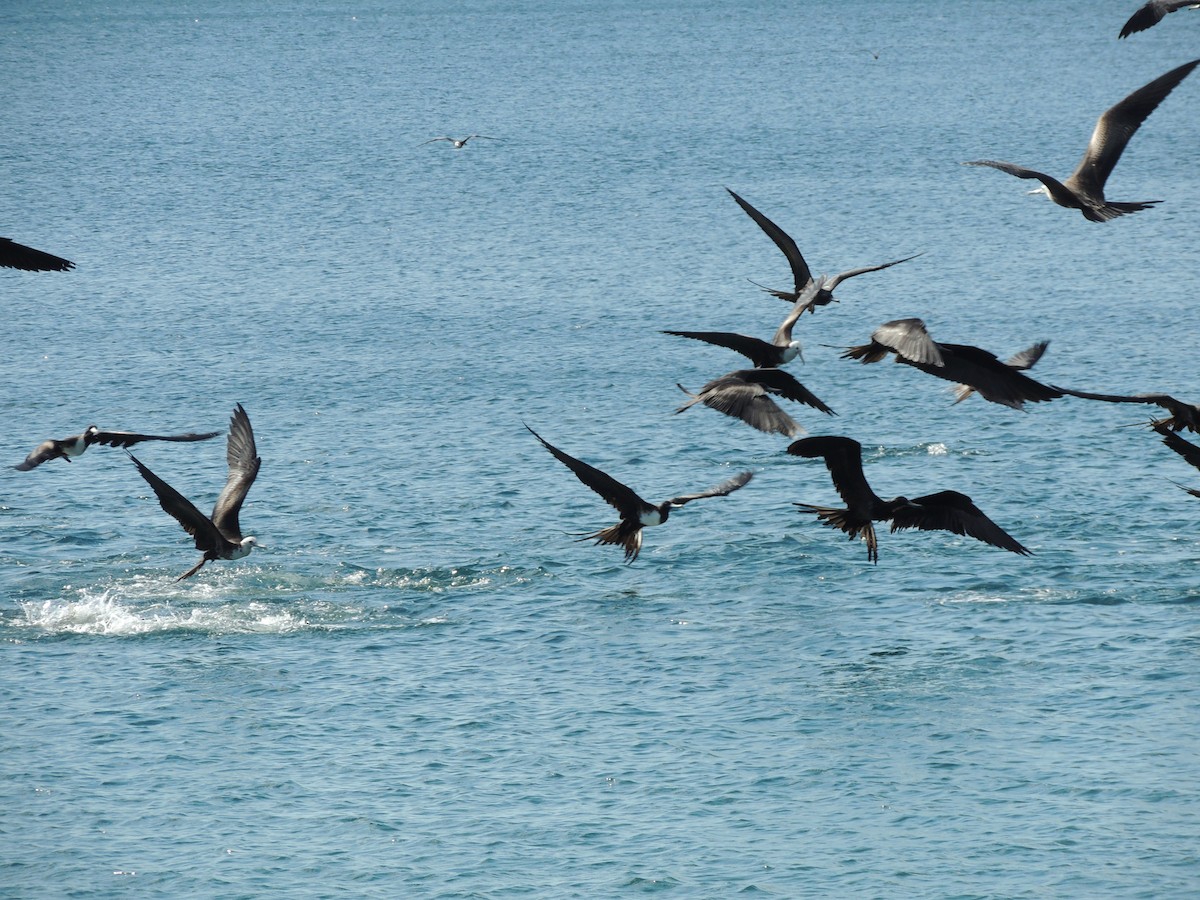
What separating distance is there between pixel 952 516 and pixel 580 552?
2127 cm

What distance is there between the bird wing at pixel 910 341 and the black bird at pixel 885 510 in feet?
12.7

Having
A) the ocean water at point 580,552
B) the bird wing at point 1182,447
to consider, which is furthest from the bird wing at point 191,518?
the bird wing at point 1182,447

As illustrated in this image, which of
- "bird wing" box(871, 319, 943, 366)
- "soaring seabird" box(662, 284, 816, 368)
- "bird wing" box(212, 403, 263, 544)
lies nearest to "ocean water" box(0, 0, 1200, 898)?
"bird wing" box(212, 403, 263, 544)

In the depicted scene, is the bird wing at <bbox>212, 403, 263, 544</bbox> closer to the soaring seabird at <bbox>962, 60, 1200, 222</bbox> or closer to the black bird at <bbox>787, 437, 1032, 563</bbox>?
the black bird at <bbox>787, 437, 1032, 563</bbox>

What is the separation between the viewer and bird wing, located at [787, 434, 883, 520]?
23.8 m

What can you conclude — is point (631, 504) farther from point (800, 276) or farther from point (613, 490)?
point (800, 276)

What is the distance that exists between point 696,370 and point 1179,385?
17258 mm

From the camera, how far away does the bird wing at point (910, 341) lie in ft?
64.9

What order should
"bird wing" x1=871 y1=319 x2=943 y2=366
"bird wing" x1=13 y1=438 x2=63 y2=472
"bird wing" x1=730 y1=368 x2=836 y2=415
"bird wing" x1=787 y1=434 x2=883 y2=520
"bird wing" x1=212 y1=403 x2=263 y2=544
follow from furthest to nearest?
"bird wing" x1=212 y1=403 x2=263 y2=544, "bird wing" x1=13 y1=438 x2=63 y2=472, "bird wing" x1=730 y1=368 x2=836 y2=415, "bird wing" x1=787 y1=434 x2=883 y2=520, "bird wing" x1=871 y1=319 x2=943 y2=366

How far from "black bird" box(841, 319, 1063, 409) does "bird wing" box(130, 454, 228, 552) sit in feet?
43.7

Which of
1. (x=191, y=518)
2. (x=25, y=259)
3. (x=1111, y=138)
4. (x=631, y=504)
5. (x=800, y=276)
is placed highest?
(x=1111, y=138)

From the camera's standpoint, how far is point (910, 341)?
20062 millimetres

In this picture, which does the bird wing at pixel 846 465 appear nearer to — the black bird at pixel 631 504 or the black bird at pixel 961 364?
the black bird at pixel 631 504

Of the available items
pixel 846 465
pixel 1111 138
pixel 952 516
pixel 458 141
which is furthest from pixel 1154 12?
pixel 458 141
